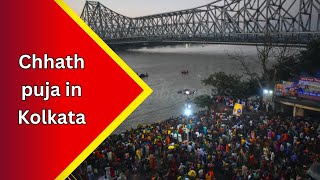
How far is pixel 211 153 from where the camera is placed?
13.3 metres

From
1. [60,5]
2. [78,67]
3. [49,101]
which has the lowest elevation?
[49,101]

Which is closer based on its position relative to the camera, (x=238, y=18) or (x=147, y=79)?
(x=147, y=79)

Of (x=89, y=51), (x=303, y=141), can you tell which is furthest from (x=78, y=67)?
(x=303, y=141)

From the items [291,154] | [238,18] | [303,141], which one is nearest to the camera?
[291,154]

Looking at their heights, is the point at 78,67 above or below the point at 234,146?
above

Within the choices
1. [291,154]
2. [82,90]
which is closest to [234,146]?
[291,154]

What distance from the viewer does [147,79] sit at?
5916 cm

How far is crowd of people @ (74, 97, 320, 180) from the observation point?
11536 millimetres

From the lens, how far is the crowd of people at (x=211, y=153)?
11.5m

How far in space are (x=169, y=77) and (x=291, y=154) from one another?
48478mm

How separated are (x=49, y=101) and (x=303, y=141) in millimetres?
13130

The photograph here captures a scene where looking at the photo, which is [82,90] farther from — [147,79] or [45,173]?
[147,79]

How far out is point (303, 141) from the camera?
1339 centimetres

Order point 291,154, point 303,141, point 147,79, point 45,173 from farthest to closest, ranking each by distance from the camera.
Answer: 1. point 147,79
2. point 303,141
3. point 291,154
4. point 45,173
